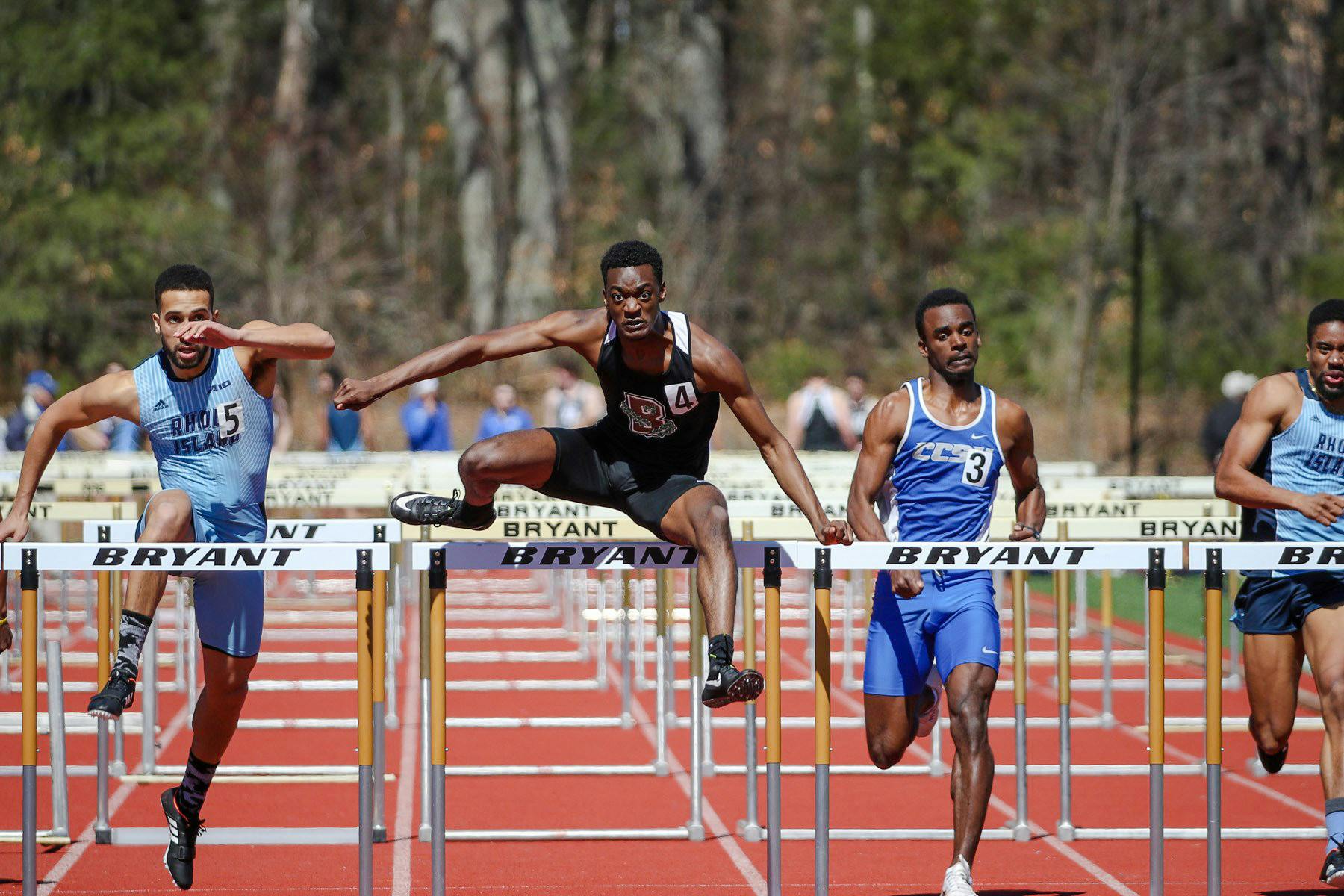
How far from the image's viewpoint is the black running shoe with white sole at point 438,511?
6.23 m

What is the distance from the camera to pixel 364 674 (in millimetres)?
5734

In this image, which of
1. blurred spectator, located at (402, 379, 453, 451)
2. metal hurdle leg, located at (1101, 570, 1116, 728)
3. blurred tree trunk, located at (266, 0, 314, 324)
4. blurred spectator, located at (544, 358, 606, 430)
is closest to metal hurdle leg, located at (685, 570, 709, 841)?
metal hurdle leg, located at (1101, 570, 1116, 728)

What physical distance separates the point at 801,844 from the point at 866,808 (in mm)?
852

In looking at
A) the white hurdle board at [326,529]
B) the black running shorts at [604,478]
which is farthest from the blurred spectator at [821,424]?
the black running shorts at [604,478]

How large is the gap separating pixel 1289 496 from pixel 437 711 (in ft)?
10.8

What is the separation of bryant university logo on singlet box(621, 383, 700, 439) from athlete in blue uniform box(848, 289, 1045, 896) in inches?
29.1

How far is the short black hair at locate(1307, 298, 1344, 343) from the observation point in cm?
658

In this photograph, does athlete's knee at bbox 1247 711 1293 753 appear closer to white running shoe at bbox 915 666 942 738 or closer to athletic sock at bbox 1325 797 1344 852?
athletic sock at bbox 1325 797 1344 852

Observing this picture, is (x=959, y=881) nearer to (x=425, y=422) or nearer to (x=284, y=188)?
(x=425, y=422)

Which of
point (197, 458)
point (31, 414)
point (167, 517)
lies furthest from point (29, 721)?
point (31, 414)

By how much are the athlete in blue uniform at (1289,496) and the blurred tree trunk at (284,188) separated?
21999 mm

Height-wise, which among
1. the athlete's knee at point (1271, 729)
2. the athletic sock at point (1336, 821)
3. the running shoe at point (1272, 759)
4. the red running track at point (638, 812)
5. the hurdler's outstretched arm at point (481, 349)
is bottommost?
the red running track at point (638, 812)

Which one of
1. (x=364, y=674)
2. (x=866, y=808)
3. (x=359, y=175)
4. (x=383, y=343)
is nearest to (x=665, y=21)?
(x=359, y=175)

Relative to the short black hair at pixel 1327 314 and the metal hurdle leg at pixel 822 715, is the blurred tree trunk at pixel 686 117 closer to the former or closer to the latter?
the short black hair at pixel 1327 314
